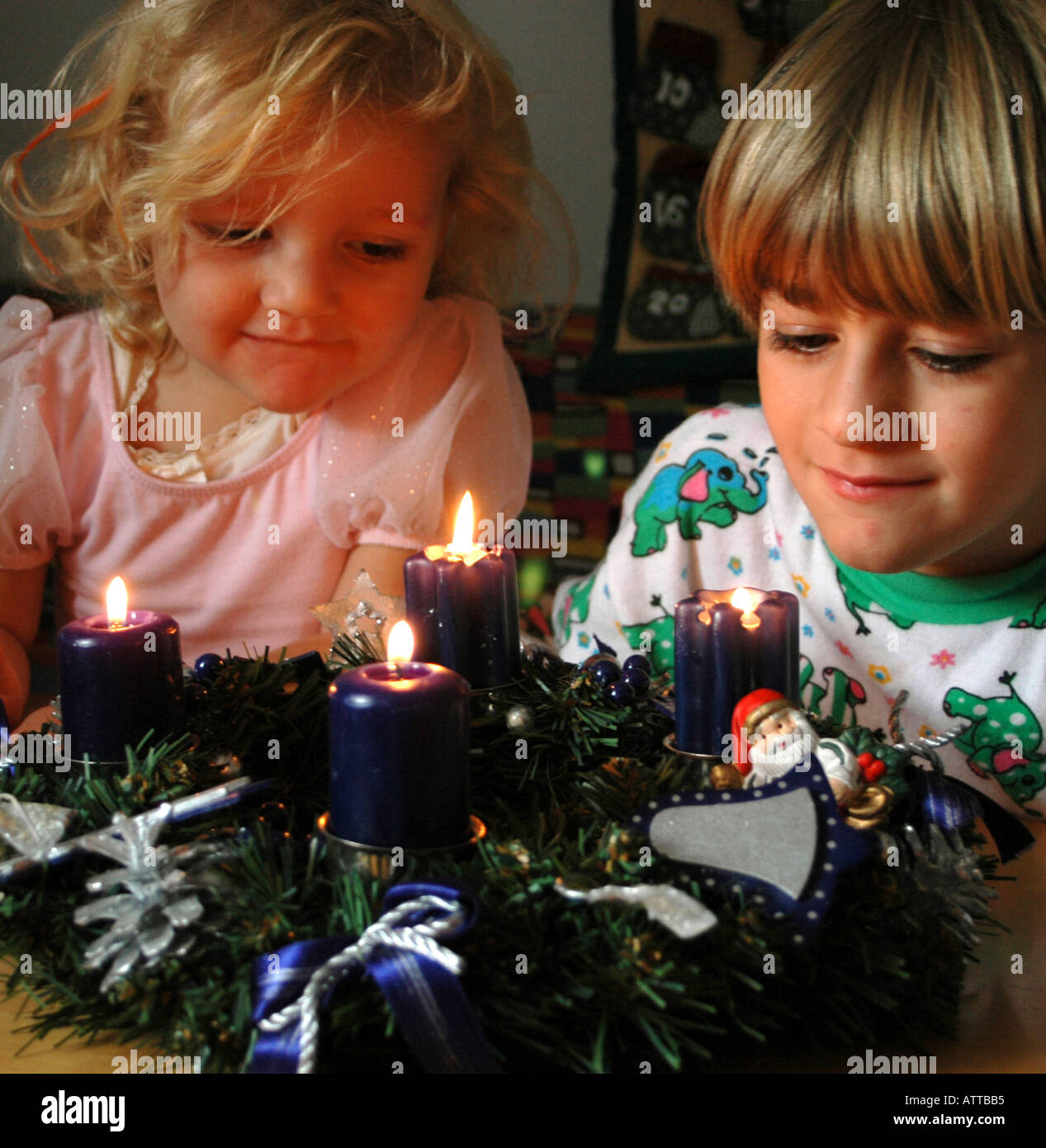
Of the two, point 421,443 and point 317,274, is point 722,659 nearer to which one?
point 317,274

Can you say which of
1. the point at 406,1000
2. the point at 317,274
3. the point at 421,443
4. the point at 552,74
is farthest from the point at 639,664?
the point at 552,74

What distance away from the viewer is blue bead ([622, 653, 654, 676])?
836mm

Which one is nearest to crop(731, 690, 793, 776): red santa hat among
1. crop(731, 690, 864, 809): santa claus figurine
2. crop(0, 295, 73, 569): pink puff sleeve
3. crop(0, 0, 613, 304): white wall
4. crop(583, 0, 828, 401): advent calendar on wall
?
crop(731, 690, 864, 809): santa claus figurine

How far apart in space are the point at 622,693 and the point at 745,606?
0.12 m

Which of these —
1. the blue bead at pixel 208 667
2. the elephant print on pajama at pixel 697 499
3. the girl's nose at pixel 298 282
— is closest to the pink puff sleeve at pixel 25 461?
the girl's nose at pixel 298 282

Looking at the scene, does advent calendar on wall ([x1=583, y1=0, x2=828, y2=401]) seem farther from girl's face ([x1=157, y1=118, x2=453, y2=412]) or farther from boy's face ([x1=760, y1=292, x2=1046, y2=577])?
boy's face ([x1=760, y1=292, x2=1046, y2=577])

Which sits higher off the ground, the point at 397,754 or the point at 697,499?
the point at 697,499

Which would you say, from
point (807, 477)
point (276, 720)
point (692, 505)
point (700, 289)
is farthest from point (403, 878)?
point (700, 289)

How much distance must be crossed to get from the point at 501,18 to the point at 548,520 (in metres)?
0.92

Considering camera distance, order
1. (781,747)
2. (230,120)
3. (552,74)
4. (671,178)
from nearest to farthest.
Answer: (781,747)
(230,120)
(552,74)
(671,178)

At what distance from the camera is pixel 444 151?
125cm

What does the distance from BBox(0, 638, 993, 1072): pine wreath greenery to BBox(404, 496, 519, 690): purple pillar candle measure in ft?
0.41

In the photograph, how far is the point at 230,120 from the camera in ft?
3.76

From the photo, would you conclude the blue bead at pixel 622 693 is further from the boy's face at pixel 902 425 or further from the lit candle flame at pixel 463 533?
the boy's face at pixel 902 425
